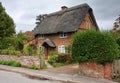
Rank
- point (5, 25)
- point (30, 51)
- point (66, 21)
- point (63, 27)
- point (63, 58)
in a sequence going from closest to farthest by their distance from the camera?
point (63, 58) < point (30, 51) < point (63, 27) < point (66, 21) < point (5, 25)

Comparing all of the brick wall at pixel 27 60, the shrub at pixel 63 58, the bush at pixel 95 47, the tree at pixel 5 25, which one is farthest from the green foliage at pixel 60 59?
the tree at pixel 5 25

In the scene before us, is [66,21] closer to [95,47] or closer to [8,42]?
[8,42]

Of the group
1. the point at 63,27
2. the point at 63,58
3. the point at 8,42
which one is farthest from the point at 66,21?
the point at 8,42

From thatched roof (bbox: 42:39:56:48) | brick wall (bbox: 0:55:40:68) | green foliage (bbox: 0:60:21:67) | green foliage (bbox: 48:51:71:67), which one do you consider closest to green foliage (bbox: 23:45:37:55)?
brick wall (bbox: 0:55:40:68)

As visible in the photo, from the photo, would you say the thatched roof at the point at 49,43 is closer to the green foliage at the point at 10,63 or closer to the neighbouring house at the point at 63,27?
the neighbouring house at the point at 63,27

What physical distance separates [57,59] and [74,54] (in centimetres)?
820

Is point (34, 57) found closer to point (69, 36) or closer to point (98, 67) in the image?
point (98, 67)

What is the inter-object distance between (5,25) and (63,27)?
16.3 metres

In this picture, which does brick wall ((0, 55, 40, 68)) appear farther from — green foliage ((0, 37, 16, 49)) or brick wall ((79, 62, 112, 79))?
green foliage ((0, 37, 16, 49))

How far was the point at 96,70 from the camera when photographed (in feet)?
53.3

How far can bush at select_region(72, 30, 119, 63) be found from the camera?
16.0 m

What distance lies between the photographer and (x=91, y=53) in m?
16.7

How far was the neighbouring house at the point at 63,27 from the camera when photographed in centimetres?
3388

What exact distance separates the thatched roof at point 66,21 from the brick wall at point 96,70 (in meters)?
15.5
